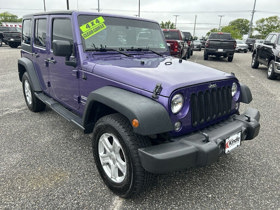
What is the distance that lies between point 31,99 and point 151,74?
3.22m

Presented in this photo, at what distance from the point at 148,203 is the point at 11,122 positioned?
3.20m

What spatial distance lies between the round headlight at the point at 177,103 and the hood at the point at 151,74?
Answer: 0.09 metres

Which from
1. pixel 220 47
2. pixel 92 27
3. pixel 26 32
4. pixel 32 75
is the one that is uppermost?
pixel 92 27

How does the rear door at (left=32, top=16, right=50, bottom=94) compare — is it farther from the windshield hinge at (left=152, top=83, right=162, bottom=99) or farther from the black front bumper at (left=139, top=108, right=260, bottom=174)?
the black front bumper at (left=139, top=108, right=260, bottom=174)

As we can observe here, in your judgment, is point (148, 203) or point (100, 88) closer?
point (148, 203)

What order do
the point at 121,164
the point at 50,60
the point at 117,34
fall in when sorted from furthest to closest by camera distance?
1. the point at 50,60
2. the point at 117,34
3. the point at 121,164

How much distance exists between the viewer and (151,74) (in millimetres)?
2303

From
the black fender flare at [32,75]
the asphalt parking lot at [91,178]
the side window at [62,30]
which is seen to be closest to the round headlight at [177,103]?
the asphalt parking lot at [91,178]

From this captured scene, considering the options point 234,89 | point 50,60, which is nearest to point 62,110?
point 50,60

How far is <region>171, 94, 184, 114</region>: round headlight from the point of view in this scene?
6.75 feet

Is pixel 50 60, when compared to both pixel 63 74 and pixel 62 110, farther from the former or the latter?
pixel 62 110

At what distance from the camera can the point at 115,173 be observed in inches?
93.5

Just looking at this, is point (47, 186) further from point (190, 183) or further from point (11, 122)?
point (11, 122)

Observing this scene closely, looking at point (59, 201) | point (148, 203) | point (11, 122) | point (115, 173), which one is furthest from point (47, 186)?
point (11, 122)
